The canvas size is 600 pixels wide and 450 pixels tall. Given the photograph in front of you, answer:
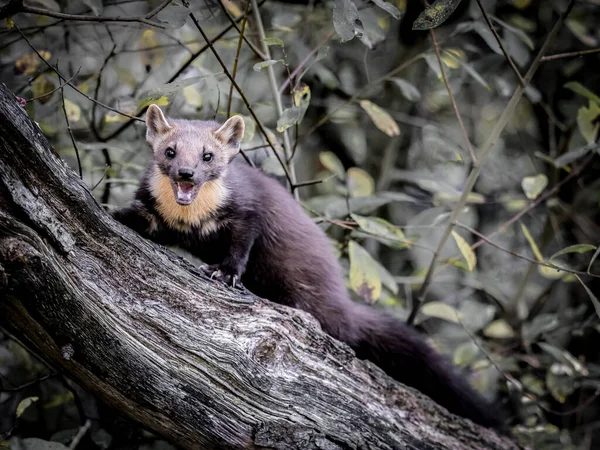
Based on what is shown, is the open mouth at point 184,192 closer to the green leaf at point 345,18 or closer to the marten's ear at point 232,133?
the marten's ear at point 232,133

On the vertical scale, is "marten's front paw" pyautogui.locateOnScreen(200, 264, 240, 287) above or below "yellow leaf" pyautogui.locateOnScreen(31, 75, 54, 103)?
below

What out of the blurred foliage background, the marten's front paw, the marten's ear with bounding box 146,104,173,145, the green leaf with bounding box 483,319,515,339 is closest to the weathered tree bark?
the marten's front paw

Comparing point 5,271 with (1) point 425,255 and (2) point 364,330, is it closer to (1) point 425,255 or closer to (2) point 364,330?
(2) point 364,330

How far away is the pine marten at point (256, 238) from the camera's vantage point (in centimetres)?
312

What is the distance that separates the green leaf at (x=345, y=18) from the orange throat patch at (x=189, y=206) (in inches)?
41.3

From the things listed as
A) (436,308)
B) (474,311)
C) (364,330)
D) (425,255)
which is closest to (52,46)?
(364,330)

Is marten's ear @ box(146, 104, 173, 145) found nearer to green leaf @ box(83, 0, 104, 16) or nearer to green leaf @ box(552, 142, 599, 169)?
green leaf @ box(83, 0, 104, 16)

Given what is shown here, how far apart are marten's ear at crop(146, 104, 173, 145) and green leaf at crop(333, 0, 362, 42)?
1050mm

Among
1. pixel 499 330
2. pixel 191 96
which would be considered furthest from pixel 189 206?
pixel 499 330

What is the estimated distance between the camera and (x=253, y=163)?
3928 mm

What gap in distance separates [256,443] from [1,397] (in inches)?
107

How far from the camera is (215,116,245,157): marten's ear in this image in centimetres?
318

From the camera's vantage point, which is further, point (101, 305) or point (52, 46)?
point (52, 46)

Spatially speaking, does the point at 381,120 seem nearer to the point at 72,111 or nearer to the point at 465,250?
the point at 465,250
